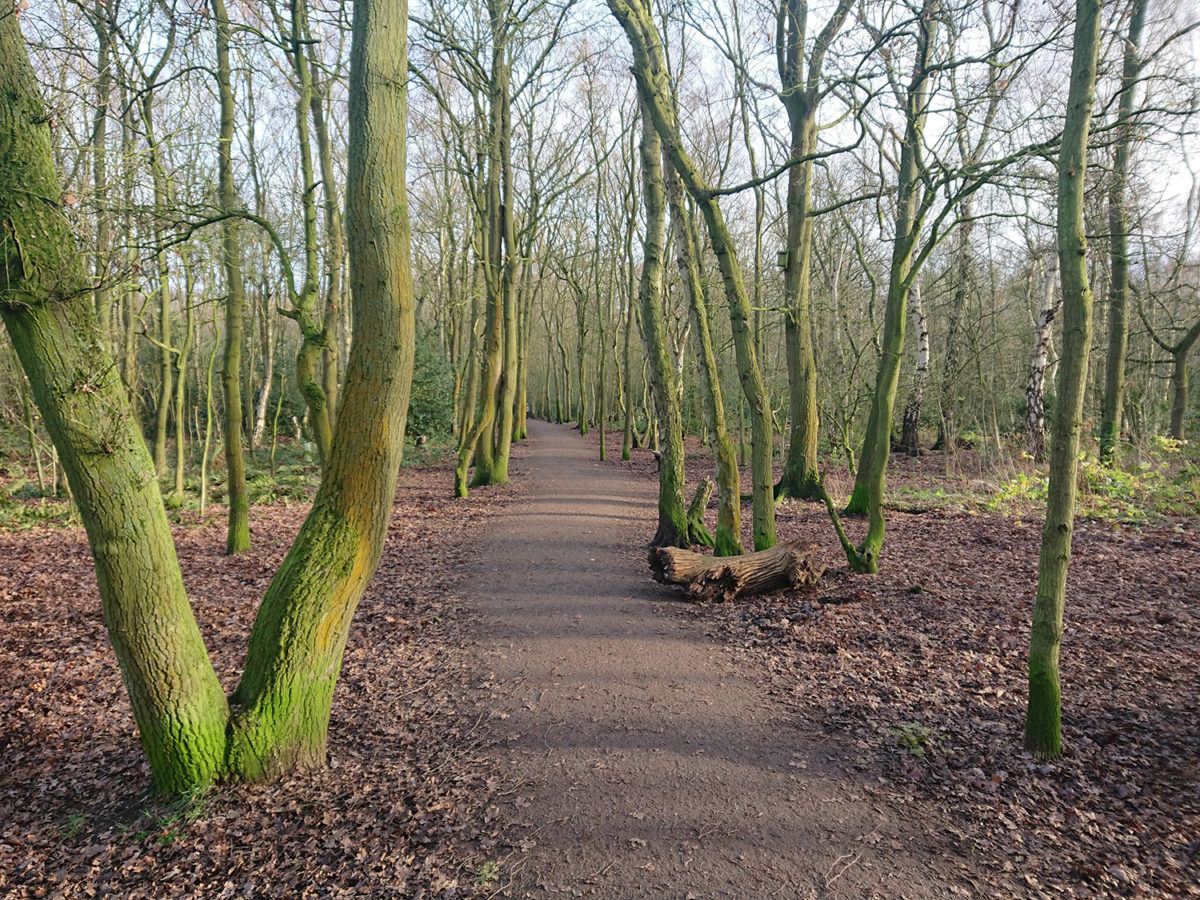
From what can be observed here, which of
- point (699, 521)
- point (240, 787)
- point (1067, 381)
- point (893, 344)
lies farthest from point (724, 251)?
point (240, 787)

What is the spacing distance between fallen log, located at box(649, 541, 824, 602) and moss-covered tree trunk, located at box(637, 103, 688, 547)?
1.88 m

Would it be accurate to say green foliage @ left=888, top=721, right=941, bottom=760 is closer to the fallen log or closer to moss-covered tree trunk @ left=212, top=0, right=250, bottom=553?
the fallen log

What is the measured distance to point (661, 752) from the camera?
4.07 metres

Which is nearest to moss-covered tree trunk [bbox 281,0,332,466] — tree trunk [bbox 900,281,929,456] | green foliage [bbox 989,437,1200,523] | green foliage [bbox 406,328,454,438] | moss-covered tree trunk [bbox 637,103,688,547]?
moss-covered tree trunk [bbox 637,103,688,547]

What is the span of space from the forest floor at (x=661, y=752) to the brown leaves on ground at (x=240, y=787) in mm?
17

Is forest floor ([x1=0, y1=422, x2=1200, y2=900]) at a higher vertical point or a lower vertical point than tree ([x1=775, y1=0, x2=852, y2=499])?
lower

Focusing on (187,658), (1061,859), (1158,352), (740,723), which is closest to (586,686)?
(740,723)

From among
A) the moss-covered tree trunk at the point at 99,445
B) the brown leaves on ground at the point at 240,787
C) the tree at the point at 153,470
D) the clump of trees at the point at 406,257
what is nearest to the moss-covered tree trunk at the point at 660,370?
the clump of trees at the point at 406,257

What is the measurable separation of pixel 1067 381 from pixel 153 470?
5.00 meters

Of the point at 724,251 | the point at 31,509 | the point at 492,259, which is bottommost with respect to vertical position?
the point at 31,509

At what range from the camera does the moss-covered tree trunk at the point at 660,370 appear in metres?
8.98

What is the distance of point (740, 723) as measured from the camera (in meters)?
4.44

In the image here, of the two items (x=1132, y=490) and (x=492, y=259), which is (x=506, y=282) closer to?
(x=492, y=259)

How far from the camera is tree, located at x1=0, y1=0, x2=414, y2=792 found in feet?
10.2
